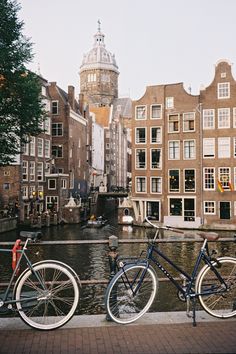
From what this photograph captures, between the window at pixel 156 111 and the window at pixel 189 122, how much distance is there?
287cm

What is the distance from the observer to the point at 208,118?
37.4 meters

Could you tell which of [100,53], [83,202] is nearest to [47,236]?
[83,202]

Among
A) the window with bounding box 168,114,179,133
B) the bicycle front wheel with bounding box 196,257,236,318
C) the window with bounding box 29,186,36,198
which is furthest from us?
the window with bounding box 29,186,36,198

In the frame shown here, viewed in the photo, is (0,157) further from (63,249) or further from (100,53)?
(100,53)

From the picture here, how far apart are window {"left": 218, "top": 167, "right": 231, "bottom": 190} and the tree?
20934mm

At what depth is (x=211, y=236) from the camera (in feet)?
16.0

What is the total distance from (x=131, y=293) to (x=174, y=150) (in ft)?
114

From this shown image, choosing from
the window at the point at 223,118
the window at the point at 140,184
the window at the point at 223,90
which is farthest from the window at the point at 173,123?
the window at the point at 140,184

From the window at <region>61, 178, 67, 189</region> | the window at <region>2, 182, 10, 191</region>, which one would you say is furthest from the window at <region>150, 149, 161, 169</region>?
the window at <region>2, 182, 10, 191</region>

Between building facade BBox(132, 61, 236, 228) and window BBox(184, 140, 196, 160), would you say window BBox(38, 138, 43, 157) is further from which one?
window BBox(184, 140, 196, 160)

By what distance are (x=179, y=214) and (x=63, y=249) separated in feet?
52.1

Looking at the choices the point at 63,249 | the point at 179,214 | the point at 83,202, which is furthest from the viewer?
the point at 83,202

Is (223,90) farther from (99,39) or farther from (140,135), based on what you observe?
(99,39)

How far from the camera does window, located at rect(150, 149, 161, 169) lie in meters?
39.6
